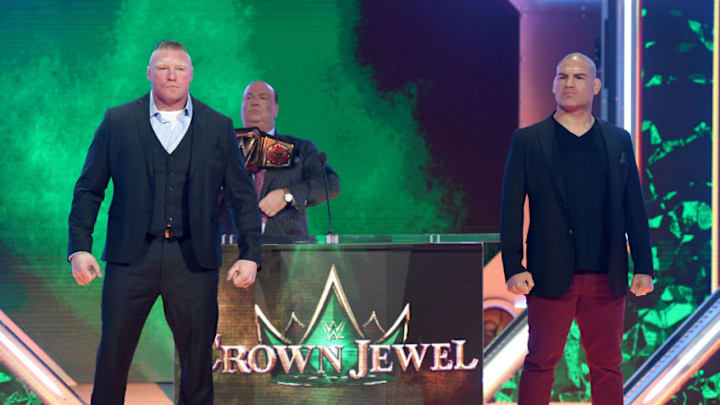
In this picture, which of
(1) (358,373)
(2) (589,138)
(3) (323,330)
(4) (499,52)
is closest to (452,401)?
(1) (358,373)

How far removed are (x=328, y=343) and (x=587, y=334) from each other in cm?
97

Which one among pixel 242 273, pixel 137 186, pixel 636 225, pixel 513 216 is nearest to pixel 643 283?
pixel 636 225

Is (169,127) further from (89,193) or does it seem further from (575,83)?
(575,83)

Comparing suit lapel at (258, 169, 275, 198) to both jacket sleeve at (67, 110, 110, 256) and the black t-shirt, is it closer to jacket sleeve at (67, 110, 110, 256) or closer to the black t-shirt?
jacket sleeve at (67, 110, 110, 256)

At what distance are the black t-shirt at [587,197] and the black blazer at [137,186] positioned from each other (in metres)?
1.10

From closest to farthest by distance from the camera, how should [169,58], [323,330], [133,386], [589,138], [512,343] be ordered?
[169,58] < [589,138] < [323,330] < [512,343] < [133,386]

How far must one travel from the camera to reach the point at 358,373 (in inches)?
120

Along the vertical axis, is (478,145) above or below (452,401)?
above

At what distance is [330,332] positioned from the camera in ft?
10.0

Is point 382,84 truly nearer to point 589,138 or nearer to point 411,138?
point 411,138

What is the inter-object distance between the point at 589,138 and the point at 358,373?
1239 millimetres

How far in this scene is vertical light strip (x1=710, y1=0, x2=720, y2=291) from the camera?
396 centimetres

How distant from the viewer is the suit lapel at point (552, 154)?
2.75 m

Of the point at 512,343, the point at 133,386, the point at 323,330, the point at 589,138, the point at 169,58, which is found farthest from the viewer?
the point at 133,386
